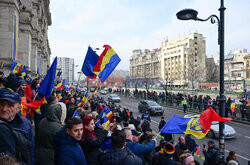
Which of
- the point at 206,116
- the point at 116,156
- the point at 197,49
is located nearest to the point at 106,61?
the point at 206,116

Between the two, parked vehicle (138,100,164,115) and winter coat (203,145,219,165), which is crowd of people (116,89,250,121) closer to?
winter coat (203,145,219,165)

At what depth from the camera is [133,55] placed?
150875 millimetres

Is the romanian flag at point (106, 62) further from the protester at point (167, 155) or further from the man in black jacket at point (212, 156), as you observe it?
the protester at point (167, 155)

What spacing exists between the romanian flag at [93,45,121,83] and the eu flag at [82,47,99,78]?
291mm

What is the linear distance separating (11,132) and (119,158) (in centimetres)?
136

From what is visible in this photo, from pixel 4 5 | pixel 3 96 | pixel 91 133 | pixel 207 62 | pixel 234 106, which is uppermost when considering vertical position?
pixel 207 62

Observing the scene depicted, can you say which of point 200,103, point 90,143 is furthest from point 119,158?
point 200,103

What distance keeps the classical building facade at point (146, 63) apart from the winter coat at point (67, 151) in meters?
110

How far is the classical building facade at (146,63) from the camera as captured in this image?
12419cm

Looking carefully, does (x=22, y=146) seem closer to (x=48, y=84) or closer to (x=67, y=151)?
(x=67, y=151)

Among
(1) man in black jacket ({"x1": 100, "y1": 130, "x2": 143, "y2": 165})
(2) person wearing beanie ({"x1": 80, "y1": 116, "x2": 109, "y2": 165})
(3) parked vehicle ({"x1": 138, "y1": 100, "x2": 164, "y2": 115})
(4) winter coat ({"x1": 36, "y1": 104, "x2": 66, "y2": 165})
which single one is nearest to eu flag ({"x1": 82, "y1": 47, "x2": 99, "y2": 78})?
(4) winter coat ({"x1": 36, "y1": 104, "x2": 66, "y2": 165})

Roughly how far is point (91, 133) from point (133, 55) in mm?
149338

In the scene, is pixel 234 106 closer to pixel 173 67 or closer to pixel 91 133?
pixel 91 133

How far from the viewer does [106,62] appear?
24.2 ft
